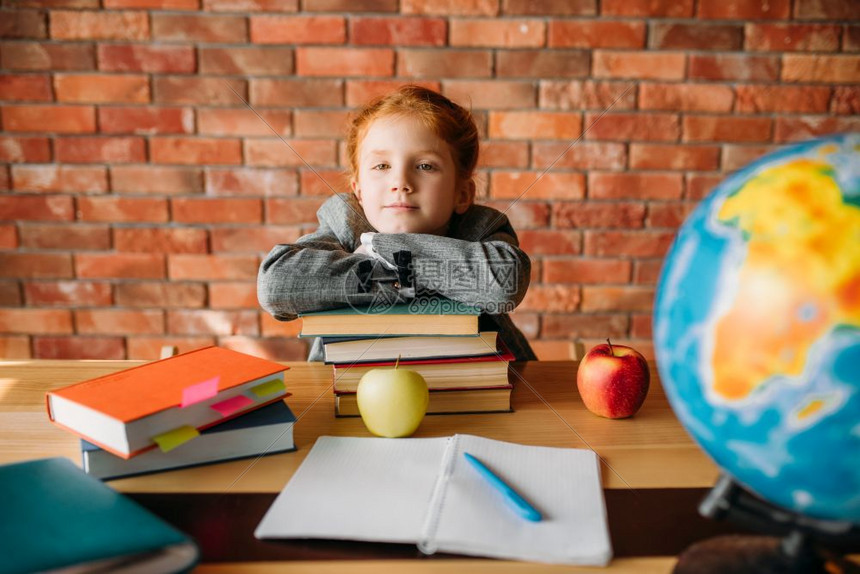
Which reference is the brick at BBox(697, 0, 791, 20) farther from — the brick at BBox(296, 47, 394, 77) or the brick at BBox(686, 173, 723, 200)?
the brick at BBox(296, 47, 394, 77)

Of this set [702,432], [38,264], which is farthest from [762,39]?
[38,264]

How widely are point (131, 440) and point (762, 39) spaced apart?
180 centimetres

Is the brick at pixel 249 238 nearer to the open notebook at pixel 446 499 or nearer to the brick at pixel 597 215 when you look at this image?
the brick at pixel 597 215

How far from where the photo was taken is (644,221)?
69.5 inches

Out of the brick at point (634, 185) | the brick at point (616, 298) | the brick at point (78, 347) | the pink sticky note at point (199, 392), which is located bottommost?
the brick at point (78, 347)

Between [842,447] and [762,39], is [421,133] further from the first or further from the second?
[762,39]

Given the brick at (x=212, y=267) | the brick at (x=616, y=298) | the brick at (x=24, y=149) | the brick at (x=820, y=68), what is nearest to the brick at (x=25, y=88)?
the brick at (x=24, y=149)

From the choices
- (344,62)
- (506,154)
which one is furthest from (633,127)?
(344,62)

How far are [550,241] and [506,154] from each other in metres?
0.28

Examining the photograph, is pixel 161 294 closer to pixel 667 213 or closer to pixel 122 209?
pixel 122 209

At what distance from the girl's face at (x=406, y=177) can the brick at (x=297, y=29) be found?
0.75m

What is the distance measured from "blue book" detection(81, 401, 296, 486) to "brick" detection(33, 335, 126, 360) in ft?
4.38

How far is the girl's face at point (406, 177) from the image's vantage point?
992 mm

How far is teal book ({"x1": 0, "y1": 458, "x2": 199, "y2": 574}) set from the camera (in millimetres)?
434
